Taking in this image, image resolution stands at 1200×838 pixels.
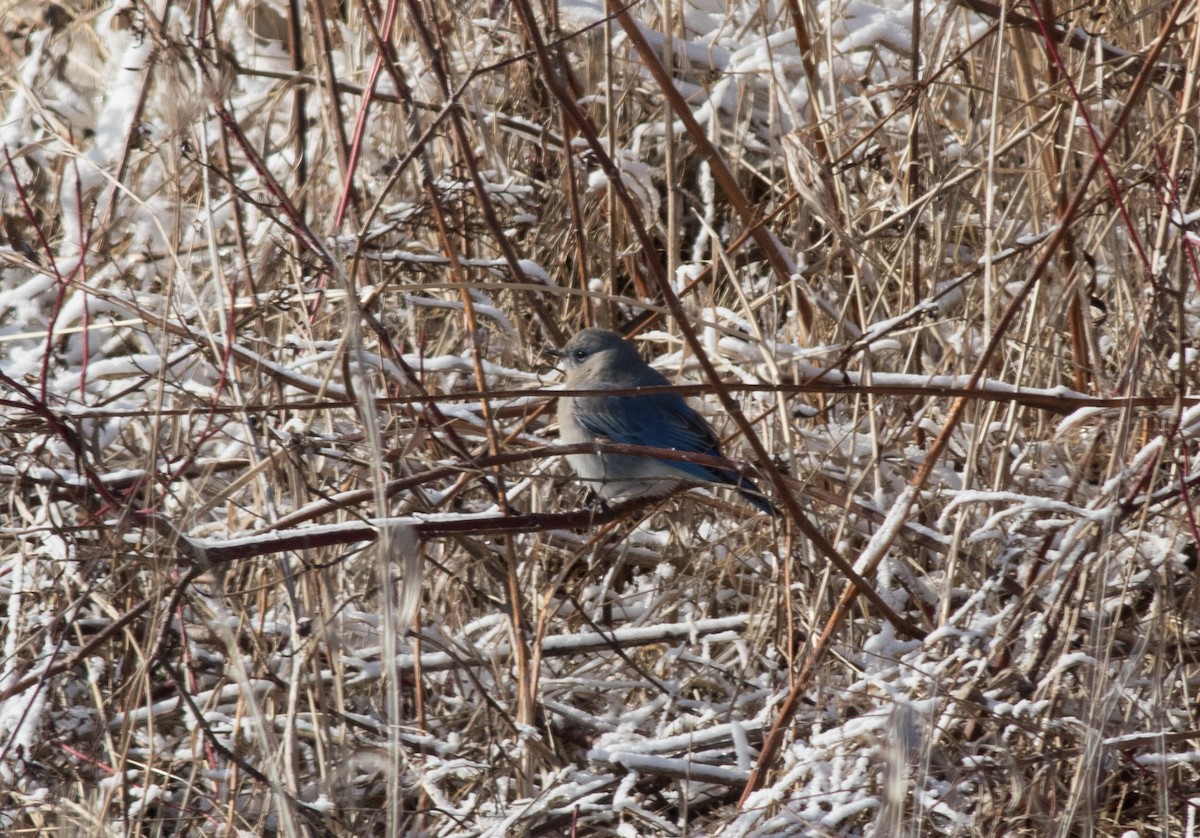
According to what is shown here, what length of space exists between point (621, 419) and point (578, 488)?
1.10ft

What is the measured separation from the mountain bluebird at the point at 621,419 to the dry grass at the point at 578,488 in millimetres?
105

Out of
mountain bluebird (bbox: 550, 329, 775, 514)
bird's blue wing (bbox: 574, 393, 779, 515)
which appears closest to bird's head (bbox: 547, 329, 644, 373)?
mountain bluebird (bbox: 550, 329, 775, 514)

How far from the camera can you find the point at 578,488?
3.94 meters

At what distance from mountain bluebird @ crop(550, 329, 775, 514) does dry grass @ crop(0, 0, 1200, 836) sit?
0.11m

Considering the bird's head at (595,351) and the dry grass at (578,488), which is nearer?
the dry grass at (578,488)

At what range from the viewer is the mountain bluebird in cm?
372

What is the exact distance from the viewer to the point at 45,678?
235 centimetres

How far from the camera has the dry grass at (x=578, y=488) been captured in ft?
8.52

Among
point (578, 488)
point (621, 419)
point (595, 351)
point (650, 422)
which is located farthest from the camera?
point (621, 419)

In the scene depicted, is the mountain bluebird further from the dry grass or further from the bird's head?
the dry grass

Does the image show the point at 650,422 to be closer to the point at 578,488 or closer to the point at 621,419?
the point at 621,419

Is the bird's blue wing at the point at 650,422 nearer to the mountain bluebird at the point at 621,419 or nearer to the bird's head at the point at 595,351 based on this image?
the mountain bluebird at the point at 621,419

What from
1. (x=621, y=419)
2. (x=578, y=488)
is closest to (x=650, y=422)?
(x=621, y=419)

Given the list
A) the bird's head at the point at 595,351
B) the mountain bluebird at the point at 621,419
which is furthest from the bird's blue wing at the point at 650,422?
the bird's head at the point at 595,351
